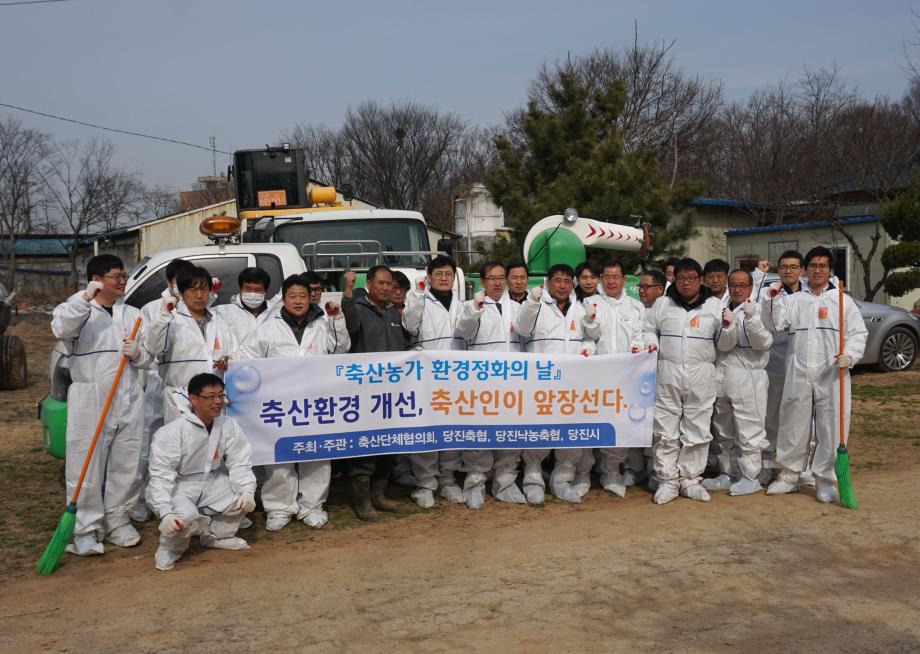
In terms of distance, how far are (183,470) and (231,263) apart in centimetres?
275

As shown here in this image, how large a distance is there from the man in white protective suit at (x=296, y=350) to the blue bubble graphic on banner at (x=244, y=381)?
111 millimetres

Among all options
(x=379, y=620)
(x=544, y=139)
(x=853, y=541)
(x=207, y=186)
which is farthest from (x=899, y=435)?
(x=207, y=186)

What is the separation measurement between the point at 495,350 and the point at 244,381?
1910 millimetres

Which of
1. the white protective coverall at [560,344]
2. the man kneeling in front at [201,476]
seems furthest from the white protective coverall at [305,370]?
the white protective coverall at [560,344]

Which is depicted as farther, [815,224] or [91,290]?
[815,224]

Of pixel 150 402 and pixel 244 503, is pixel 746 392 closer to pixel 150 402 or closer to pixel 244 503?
pixel 244 503

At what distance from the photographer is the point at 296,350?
6336 mm

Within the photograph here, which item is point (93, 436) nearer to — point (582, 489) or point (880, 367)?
point (582, 489)

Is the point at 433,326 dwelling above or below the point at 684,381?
above

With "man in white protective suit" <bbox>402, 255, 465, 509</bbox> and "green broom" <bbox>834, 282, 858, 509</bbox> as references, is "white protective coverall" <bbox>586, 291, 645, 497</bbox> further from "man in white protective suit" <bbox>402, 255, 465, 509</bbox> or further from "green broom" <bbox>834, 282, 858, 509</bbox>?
"green broom" <bbox>834, 282, 858, 509</bbox>

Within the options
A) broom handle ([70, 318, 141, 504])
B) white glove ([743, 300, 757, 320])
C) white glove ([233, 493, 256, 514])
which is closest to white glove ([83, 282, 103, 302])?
broom handle ([70, 318, 141, 504])

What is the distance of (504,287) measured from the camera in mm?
6871

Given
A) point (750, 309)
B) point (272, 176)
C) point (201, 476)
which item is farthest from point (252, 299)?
point (272, 176)

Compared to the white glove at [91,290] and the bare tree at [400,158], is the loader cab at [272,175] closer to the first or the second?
the white glove at [91,290]
